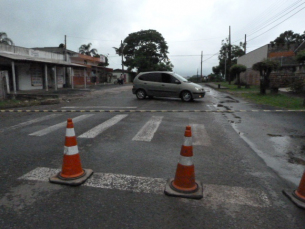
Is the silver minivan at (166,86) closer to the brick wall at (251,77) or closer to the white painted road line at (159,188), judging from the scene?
the white painted road line at (159,188)

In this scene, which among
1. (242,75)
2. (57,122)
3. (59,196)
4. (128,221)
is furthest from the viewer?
(242,75)

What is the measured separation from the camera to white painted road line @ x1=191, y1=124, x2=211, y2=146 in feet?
18.4

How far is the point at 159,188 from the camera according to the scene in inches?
129

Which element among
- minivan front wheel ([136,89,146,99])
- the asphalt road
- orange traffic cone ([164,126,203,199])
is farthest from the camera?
minivan front wheel ([136,89,146,99])

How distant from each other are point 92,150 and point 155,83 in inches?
399

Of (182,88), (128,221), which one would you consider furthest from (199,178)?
(182,88)

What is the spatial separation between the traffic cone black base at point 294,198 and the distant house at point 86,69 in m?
29.1

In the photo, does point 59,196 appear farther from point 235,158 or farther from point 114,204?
point 235,158

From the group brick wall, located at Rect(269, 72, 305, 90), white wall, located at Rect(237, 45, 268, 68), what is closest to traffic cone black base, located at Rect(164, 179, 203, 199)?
brick wall, located at Rect(269, 72, 305, 90)

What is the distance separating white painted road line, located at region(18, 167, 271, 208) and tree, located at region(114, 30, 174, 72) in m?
52.3

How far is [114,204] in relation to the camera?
2.86 m

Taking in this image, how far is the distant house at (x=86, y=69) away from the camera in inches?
1404

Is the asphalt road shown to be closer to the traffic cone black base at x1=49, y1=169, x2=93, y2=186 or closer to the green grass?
the traffic cone black base at x1=49, y1=169, x2=93, y2=186

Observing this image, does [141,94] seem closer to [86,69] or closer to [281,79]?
[281,79]
